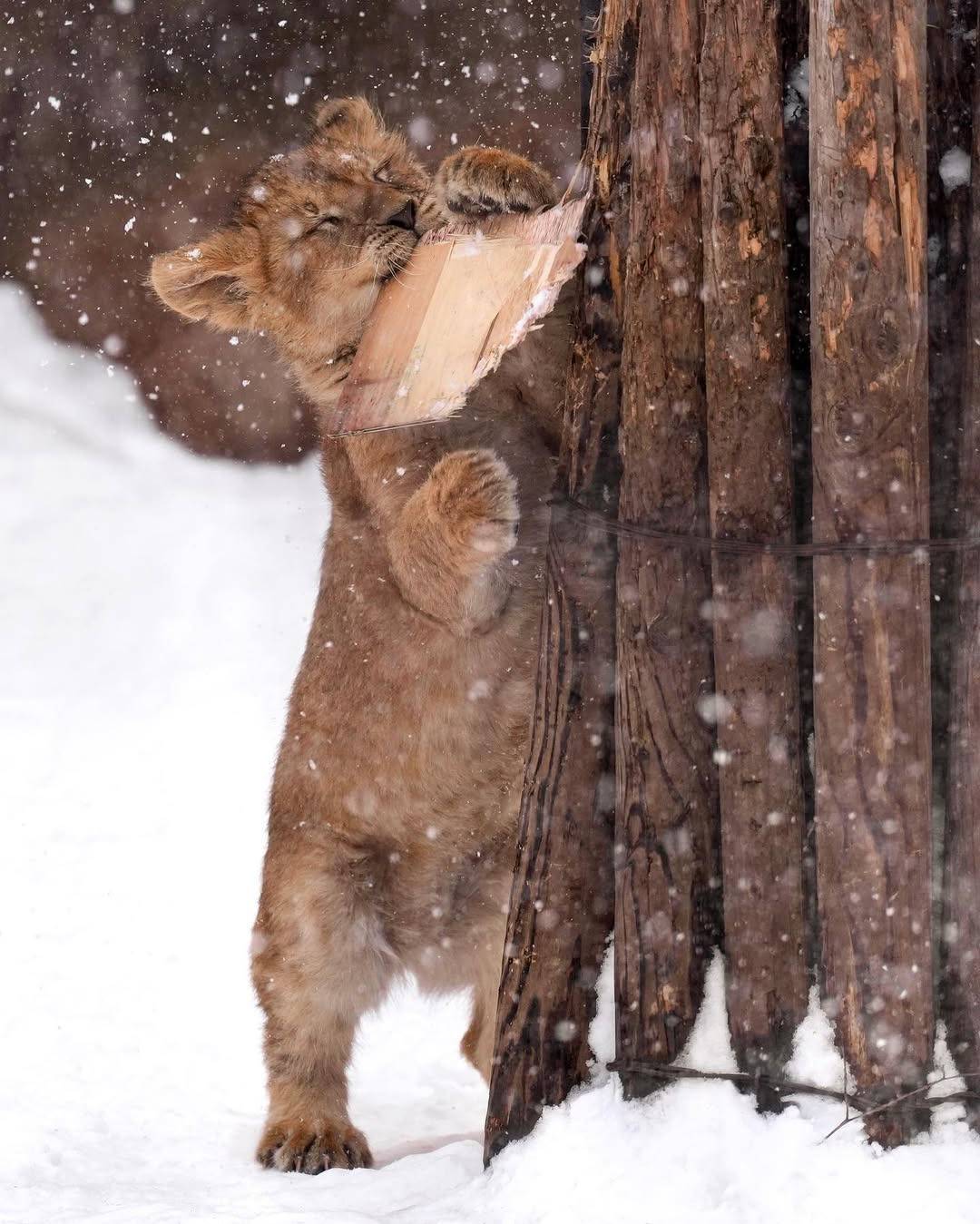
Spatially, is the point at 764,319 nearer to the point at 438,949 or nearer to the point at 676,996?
the point at 676,996

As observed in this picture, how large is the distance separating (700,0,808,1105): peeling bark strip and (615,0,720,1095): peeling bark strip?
10 centimetres

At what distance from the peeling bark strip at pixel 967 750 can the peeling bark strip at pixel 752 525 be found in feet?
0.99

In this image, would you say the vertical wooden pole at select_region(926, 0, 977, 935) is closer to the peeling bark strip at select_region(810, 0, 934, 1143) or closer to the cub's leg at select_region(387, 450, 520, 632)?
the peeling bark strip at select_region(810, 0, 934, 1143)

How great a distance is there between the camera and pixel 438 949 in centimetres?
434

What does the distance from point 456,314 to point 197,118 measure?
808cm

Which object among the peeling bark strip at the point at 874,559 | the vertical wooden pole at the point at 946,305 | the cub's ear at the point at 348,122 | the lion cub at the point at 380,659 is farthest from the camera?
the cub's ear at the point at 348,122

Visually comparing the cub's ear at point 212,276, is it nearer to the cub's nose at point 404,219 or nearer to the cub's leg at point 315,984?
the cub's nose at point 404,219

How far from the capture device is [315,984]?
4.27m

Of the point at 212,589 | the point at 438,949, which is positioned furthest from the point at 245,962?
the point at 212,589

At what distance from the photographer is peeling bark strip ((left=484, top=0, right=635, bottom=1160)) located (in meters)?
3.14

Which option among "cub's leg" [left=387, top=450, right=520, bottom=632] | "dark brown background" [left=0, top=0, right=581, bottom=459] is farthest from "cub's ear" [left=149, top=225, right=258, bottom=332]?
"dark brown background" [left=0, top=0, right=581, bottom=459]

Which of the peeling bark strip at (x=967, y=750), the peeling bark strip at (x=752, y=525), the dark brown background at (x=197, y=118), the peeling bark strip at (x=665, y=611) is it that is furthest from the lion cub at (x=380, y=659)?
the dark brown background at (x=197, y=118)

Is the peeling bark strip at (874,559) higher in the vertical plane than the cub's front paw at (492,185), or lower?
lower

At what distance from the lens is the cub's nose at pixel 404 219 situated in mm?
4402
